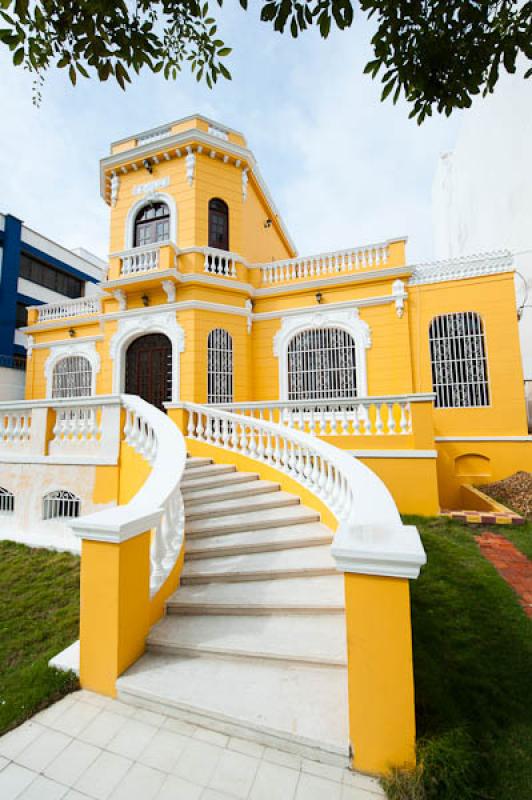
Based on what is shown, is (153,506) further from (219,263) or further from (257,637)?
(219,263)

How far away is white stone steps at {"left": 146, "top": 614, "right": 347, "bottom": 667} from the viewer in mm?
2471

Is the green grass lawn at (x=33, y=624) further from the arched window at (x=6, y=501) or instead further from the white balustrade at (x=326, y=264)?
the white balustrade at (x=326, y=264)

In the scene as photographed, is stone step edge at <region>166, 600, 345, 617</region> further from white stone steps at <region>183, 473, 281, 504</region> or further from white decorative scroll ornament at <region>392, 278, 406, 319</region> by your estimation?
white decorative scroll ornament at <region>392, 278, 406, 319</region>

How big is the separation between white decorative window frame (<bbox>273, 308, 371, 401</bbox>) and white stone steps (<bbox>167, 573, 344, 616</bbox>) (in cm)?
660

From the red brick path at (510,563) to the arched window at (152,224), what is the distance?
34.3 feet

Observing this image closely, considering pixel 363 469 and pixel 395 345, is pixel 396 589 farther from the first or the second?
pixel 395 345

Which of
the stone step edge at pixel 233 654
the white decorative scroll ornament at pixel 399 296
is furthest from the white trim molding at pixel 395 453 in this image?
the white decorative scroll ornament at pixel 399 296

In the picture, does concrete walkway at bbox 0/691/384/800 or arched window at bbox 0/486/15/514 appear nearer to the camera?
concrete walkway at bbox 0/691/384/800

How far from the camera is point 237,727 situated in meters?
1.99

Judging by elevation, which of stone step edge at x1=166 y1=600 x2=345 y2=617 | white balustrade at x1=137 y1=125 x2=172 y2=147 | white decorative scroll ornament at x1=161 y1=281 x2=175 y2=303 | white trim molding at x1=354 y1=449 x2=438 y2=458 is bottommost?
stone step edge at x1=166 y1=600 x2=345 y2=617

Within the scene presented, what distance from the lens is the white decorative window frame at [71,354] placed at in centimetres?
1113

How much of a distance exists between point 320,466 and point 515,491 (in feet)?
15.1

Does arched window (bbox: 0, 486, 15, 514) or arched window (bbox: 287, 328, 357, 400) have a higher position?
arched window (bbox: 287, 328, 357, 400)

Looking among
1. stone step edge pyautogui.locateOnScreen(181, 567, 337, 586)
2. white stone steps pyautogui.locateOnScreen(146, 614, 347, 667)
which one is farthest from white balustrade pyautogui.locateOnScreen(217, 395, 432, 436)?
white stone steps pyautogui.locateOnScreen(146, 614, 347, 667)
